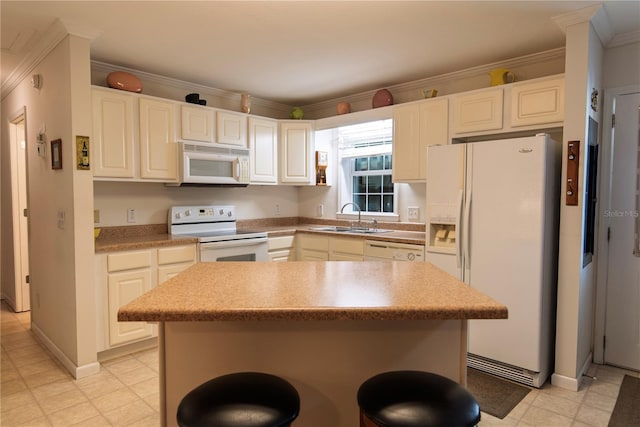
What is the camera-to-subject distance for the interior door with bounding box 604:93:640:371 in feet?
9.31

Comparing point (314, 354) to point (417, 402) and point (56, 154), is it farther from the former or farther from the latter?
point (56, 154)

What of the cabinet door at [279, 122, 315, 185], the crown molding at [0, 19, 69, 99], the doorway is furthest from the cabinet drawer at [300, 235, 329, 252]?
the doorway

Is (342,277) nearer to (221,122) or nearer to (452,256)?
(452,256)

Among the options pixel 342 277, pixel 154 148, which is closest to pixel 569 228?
pixel 342 277

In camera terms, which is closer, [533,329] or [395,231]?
[533,329]

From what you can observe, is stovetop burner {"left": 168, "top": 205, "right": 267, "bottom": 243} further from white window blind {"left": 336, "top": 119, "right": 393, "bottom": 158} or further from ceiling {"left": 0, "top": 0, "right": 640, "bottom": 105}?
white window blind {"left": 336, "top": 119, "right": 393, "bottom": 158}

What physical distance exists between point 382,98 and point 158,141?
220cm

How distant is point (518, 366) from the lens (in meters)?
2.65

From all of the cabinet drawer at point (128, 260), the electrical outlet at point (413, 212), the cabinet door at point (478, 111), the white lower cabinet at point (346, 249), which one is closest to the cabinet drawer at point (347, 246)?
the white lower cabinet at point (346, 249)

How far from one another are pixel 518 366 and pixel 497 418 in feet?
1.76

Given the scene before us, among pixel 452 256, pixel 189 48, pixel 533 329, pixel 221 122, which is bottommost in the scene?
pixel 533 329

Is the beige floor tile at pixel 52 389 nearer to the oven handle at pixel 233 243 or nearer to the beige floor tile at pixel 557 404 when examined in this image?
the oven handle at pixel 233 243

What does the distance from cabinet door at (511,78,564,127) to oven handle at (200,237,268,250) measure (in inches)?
97.6

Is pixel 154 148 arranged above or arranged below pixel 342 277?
above
